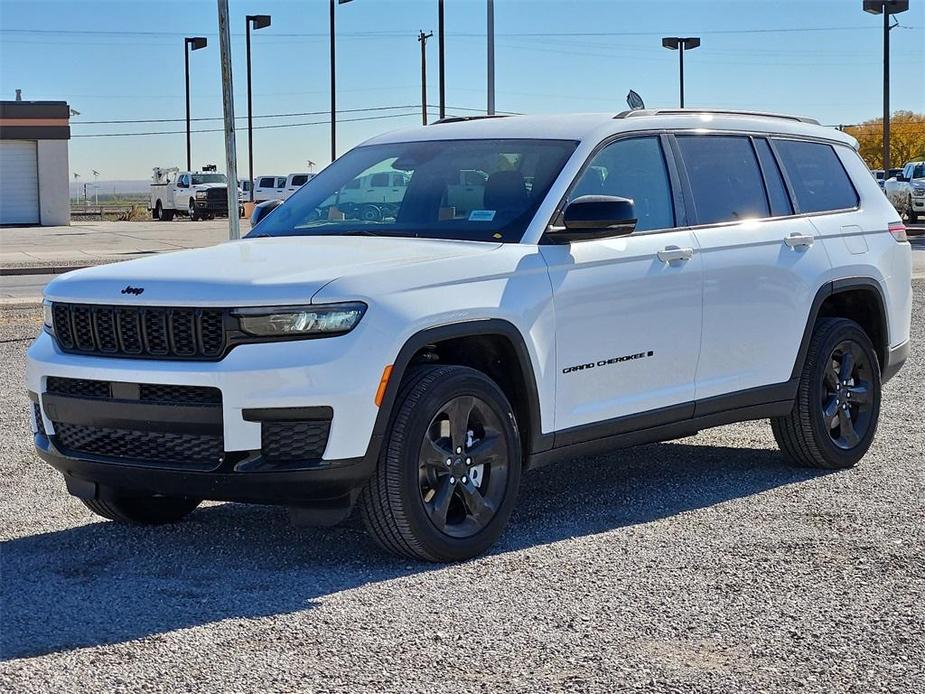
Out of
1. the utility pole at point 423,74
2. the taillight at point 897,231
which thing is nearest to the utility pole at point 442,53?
the utility pole at point 423,74

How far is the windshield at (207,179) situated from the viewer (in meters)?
58.0

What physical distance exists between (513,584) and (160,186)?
58394 mm

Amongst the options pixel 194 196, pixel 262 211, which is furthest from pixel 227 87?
pixel 194 196

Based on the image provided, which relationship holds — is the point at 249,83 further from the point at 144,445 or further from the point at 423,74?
the point at 144,445

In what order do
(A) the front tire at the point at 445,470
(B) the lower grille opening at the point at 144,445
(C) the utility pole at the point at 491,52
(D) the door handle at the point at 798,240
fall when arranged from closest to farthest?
(B) the lower grille opening at the point at 144,445, (A) the front tire at the point at 445,470, (D) the door handle at the point at 798,240, (C) the utility pole at the point at 491,52

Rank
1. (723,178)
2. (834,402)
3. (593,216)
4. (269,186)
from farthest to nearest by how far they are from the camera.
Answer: (269,186), (834,402), (723,178), (593,216)

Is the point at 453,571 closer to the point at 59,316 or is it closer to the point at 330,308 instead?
the point at 330,308

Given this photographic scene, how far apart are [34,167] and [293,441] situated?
179ft

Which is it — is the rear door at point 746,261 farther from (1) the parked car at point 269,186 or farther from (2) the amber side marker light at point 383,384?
(1) the parked car at point 269,186

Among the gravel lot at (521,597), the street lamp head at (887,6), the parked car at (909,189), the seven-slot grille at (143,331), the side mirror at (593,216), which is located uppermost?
the street lamp head at (887,6)

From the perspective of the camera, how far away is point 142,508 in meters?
6.42

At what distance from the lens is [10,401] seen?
33.0 feet

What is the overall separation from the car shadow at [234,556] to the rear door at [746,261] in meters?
0.63

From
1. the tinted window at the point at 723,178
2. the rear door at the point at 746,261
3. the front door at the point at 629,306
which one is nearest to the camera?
the front door at the point at 629,306
